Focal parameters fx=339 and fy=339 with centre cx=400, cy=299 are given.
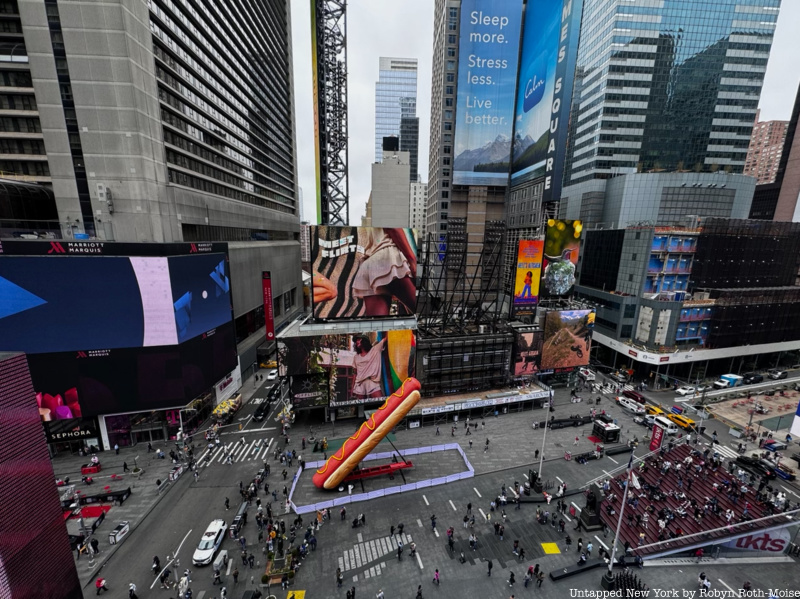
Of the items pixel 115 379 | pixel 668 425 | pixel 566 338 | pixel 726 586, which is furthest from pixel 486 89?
pixel 726 586

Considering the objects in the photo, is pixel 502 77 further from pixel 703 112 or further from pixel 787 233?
pixel 787 233

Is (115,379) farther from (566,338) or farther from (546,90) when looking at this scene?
(546,90)

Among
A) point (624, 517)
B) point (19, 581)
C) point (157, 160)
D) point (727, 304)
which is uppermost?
point (157, 160)

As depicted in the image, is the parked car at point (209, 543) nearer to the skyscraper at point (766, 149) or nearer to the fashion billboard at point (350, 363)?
the fashion billboard at point (350, 363)

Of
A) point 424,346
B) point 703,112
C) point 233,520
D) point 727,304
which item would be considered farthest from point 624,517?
point 703,112

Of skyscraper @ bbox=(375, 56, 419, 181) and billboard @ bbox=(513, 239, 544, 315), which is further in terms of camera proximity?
skyscraper @ bbox=(375, 56, 419, 181)

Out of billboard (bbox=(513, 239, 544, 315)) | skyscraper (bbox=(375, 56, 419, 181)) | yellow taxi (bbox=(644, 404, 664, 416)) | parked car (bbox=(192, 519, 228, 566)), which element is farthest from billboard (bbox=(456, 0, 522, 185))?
skyscraper (bbox=(375, 56, 419, 181))

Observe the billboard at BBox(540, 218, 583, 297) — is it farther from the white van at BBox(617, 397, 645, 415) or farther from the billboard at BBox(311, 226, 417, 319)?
the billboard at BBox(311, 226, 417, 319)

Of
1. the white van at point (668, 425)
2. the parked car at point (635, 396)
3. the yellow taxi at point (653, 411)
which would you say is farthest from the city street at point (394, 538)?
the parked car at point (635, 396)
